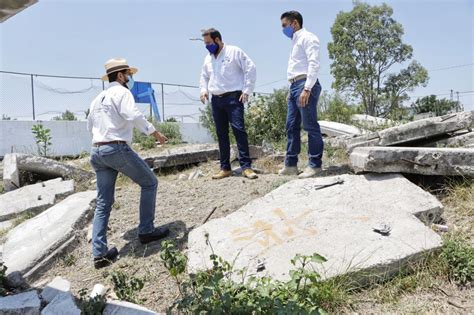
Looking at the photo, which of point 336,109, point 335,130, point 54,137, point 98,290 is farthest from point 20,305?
point 54,137

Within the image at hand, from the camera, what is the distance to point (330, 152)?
6.14 meters

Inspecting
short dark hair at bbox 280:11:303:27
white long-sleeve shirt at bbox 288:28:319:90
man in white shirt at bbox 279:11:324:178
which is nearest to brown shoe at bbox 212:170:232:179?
man in white shirt at bbox 279:11:324:178

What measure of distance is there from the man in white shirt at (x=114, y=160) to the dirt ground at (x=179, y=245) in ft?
0.54

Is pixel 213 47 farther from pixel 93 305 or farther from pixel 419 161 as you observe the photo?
pixel 93 305

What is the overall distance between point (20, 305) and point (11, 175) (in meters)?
3.88

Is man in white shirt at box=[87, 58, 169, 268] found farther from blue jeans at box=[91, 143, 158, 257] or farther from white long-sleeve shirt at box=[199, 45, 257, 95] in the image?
white long-sleeve shirt at box=[199, 45, 257, 95]

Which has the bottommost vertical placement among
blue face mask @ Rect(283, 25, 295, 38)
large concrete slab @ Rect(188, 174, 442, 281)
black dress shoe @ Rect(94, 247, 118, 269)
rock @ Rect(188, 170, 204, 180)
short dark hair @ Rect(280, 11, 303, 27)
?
black dress shoe @ Rect(94, 247, 118, 269)

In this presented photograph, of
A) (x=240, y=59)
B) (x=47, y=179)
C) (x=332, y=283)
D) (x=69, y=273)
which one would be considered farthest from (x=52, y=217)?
(x=332, y=283)

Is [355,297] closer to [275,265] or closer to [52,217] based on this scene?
[275,265]

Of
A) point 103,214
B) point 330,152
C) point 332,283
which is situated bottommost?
point 332,283

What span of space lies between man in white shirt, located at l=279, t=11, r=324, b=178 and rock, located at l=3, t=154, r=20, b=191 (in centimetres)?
415

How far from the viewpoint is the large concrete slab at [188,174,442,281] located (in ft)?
9.33

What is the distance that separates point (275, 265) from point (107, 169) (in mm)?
1866

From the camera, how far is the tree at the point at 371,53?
27.9m
